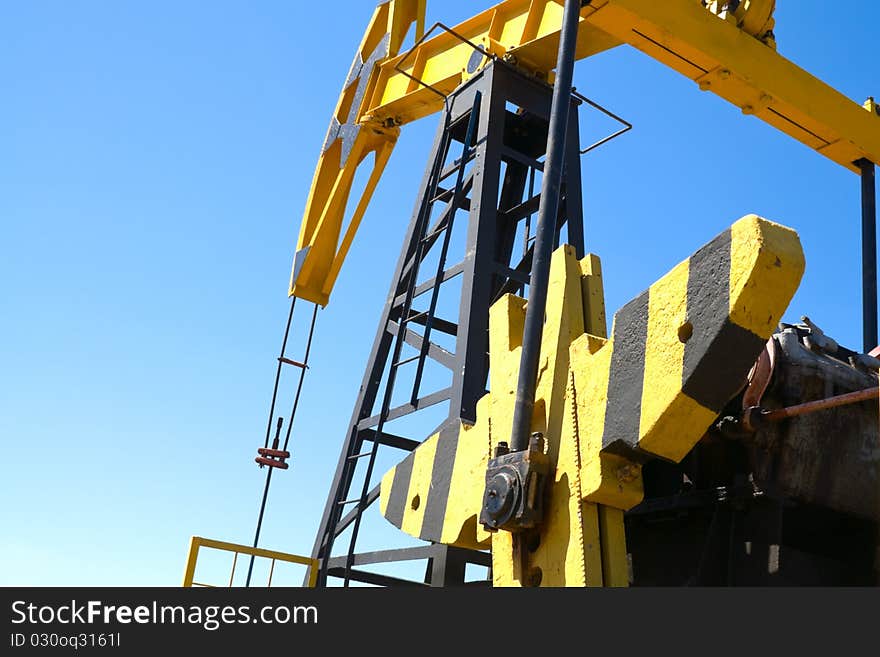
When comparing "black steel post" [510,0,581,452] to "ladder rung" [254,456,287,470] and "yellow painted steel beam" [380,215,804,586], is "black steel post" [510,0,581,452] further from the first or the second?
"ladder rung" [254,456,287,470]

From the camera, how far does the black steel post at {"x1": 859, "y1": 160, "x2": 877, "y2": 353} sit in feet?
17.7

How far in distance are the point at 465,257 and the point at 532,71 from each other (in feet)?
5.19

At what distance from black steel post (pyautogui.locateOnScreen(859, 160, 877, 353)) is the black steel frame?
1.70 metres

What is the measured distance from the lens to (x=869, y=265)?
5766mm

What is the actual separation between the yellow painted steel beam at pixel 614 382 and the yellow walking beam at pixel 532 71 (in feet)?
9.47

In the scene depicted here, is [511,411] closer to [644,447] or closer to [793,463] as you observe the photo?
[644,447]

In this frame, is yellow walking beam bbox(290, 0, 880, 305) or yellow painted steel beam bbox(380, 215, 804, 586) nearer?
yellow painted steel beam bbox(380, 215, 804, 586)

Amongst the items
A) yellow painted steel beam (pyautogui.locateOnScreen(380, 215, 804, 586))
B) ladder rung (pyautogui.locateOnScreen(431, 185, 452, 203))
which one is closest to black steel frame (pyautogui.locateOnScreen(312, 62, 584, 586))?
ladder rung (pyautogui.locateOnScreen(431, 185, 452, 203))

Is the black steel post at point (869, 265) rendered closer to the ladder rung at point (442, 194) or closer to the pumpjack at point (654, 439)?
the pumpjack at point (654, 439)

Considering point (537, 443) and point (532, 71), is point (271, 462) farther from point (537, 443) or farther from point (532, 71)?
point (537, 443)

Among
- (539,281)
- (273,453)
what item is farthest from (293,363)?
(539,281)

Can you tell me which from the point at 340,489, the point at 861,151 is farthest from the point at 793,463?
the point at 861,151

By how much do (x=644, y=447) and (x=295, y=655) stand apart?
1155mm

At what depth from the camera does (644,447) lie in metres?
2.70
